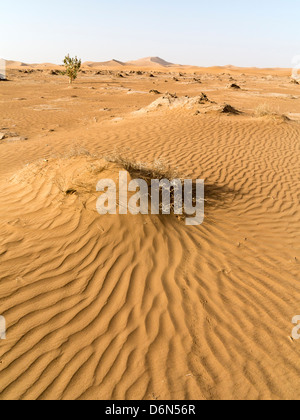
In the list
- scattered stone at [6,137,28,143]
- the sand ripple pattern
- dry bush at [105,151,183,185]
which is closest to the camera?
the sand ripple pattern

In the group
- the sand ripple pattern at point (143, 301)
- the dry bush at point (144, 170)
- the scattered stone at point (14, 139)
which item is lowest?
the sand ripple pattern at point (143, 301)

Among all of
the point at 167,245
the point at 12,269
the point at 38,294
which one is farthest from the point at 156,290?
the point at 12,269

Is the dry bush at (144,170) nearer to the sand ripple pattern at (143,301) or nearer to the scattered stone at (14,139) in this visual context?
the sand ripple pattern at (143,301)

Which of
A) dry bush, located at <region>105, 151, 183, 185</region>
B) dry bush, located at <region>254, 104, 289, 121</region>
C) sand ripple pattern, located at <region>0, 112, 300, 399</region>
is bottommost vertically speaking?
sand ripple pattern, located at <region>0, 112, 300, 399</region>

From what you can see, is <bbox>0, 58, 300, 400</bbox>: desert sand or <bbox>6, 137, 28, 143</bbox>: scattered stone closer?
<bbox>0, 58, 300, 400</bbox>: desert sand

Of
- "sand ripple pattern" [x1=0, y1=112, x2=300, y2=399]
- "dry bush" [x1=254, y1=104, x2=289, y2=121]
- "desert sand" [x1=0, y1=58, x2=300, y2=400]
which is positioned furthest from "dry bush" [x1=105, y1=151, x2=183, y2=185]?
"dry bush" [x1=254, y1=104, x2=289, y2=121]

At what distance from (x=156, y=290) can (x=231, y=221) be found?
7.44 feet

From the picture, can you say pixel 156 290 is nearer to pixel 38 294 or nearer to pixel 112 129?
pixel 38 294

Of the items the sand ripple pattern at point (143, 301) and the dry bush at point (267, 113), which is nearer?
the sand ripple pattern at point (143, 301)

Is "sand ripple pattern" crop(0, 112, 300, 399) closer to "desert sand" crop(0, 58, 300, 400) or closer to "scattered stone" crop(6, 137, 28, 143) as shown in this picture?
"desert sand" crop(0, 58, 300, 400)

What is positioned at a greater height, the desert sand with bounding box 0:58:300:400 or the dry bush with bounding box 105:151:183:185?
the dry bush with bounding box 105:151:183:185

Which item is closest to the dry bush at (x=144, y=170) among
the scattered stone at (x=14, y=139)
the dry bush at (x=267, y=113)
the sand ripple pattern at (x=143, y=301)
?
the sand ripple pattern at (x=143, y=301)

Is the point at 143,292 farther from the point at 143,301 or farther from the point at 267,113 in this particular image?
the point at 267,113
